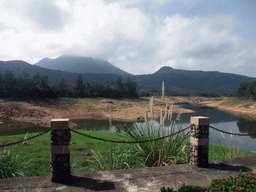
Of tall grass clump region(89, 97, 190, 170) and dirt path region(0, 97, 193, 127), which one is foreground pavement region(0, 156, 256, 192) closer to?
tall grass clump region(89, 97, 190, 170)

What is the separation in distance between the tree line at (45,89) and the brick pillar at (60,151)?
29421 millimetres

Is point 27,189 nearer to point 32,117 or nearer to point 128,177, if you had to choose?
point 128,177

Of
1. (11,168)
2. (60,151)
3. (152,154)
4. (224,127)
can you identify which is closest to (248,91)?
(224,127)

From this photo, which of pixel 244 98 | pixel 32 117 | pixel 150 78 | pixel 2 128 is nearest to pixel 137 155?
pixel 2 128

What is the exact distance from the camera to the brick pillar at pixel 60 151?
364cm

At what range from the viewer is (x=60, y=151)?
3654mm

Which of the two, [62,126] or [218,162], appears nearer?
[62,126]

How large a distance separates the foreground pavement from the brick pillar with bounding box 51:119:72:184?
16cm

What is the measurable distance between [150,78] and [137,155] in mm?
123416

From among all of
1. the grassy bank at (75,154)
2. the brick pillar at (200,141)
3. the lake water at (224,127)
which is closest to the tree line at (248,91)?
the lake water at (224,127)

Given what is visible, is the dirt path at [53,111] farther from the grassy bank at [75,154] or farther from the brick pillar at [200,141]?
the brick pillar at [200,141]

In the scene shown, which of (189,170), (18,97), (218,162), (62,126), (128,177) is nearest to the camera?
(62,126)

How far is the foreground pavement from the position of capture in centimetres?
346

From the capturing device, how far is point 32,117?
22188mm
